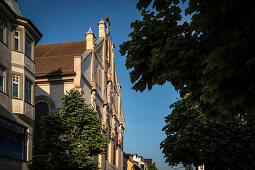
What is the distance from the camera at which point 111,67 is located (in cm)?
5019

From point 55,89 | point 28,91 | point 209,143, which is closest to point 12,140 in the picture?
point 28,91

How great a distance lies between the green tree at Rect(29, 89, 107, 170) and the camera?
22.5 meters

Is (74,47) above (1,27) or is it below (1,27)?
above

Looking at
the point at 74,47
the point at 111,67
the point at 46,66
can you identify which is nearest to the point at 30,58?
the point at 46,66

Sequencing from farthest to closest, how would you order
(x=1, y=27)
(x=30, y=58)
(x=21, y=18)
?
(x=30, y=58), (x=21, y=18), (x=1, y=27)

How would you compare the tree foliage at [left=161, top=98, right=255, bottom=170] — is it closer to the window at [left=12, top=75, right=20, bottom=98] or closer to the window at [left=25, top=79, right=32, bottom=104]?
the window at [left=25, top=79, right=32, bottom=104]

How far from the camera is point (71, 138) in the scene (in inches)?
955

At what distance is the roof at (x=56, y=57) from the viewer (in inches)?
1332

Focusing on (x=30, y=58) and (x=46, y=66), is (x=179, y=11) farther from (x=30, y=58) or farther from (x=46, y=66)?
(x=46, y=66)

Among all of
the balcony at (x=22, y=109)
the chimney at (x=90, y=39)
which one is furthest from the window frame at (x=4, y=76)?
the chimney at (x=90, y=39)

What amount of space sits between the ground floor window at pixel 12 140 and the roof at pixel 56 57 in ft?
42.0

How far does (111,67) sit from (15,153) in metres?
31.3

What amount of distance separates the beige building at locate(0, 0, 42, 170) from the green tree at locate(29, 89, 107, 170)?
1.37 meters

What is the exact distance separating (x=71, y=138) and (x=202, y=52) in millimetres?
18151
